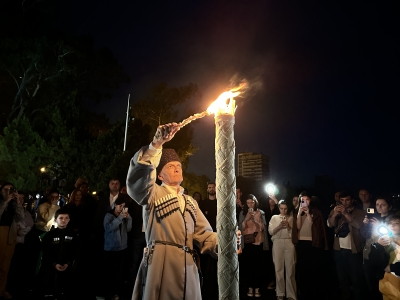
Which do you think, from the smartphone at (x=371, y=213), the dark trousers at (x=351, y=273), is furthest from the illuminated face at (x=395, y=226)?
the dark trousers at (x=351, y=273)

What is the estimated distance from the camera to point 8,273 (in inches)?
258

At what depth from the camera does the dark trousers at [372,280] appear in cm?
525

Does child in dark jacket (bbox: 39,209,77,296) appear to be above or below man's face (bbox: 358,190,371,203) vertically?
below

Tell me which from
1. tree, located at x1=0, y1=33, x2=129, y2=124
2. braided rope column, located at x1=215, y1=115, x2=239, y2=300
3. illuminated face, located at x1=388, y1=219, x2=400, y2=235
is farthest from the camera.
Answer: tree, located at x1=0, y1=33, x2=129, y2=124

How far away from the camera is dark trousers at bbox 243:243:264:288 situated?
7.01m

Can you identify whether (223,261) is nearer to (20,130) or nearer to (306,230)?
(306,230)

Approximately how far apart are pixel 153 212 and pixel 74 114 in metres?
14.6

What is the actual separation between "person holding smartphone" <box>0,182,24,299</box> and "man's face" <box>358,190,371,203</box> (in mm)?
6930

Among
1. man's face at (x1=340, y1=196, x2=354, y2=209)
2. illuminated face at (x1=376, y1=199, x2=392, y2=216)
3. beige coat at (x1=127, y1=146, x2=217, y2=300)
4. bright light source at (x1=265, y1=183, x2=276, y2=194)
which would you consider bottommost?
beige coat at (x1=127, y1=146, x2=217, y2=300)

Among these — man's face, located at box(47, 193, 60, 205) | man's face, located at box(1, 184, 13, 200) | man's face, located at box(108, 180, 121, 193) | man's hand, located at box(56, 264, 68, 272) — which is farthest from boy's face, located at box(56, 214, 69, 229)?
man's face, located at box(47, 193, 60, 205)

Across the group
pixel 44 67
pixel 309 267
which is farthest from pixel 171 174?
pixel 44 67

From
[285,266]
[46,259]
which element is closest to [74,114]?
[46,259]

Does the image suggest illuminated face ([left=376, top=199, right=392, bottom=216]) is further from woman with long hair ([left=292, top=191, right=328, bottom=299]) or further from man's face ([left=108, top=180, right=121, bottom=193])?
man's face ([left=108, top=180, right=121, bottom=193])

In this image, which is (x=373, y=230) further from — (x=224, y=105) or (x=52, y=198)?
(x=52, y=198)
